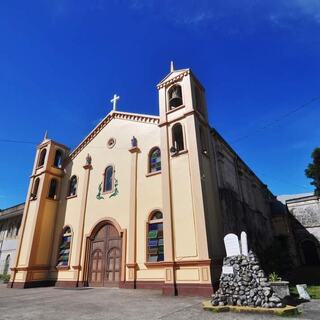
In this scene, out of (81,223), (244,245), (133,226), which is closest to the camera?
(244,245)

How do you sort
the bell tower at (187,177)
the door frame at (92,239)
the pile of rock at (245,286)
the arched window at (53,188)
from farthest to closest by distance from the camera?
the arched window at (53,188)
the door frame at (92,239)
the bell tower at (187,177)
the pile of rock at (245,286)

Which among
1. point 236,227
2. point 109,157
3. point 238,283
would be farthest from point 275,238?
point 238,283

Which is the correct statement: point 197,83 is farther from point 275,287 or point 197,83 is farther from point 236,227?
point 275,287

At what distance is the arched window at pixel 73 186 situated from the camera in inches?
726

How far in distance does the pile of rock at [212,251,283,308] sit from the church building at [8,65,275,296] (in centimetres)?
232

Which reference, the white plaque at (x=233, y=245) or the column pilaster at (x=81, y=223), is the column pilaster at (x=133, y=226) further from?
the white plaque at (x=233, y=245)

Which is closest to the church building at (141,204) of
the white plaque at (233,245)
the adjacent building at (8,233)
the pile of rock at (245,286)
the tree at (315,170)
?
the white plaque at (233,245)

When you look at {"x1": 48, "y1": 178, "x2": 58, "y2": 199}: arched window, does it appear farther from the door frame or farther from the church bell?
the church bell

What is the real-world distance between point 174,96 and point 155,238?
26.4 feet

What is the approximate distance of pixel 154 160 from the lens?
1488cm

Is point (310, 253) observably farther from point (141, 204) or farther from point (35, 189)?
point (35, 189)

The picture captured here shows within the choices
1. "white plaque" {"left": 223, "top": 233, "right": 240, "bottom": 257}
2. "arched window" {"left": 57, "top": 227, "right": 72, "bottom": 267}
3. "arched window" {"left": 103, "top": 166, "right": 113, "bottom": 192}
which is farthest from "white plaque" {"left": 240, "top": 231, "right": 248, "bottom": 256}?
"arched window" {"left": 57, "top": 227, "right": 72, "bottom": 267}

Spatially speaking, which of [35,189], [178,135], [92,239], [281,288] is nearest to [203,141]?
[178,135]

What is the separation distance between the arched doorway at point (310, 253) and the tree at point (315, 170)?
9.23m
